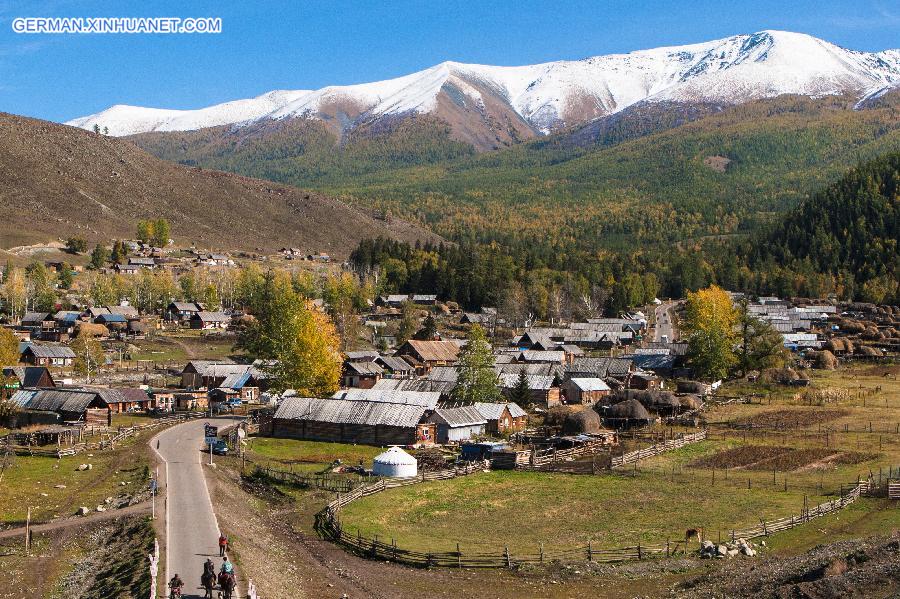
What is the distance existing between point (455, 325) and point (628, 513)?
113 metres

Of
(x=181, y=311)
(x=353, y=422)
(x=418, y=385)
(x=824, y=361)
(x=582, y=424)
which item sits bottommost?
(x=582, y=424)

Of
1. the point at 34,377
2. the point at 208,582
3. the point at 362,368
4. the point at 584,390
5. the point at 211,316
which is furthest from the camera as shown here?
the point at 211,316

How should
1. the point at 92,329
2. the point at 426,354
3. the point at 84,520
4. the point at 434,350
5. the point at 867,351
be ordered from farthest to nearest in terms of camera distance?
the point at 92,329
the point at 867,351
the point at 434,350
the point at 426,354
the point at 84,520

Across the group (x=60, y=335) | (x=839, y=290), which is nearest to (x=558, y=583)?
(x=60, y=335)

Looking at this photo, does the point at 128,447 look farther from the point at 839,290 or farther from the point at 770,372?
the point at 839,290

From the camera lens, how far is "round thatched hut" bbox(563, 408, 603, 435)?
235 ft

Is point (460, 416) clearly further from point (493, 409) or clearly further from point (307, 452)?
point (307, 452)

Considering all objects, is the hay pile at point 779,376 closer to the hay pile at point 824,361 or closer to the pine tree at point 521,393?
the hay pile at point 824,361

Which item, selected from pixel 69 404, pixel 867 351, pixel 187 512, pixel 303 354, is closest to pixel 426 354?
pixel 303 354

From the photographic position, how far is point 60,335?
135 metres

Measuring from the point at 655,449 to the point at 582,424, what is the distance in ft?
27.4

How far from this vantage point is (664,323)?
16650 centimetres

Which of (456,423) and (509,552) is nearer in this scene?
(509,552)

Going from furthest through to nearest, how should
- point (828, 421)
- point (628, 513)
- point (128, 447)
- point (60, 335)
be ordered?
point (60, 335)
point (828, 421)
point (128, 447)
point (628, 513)
